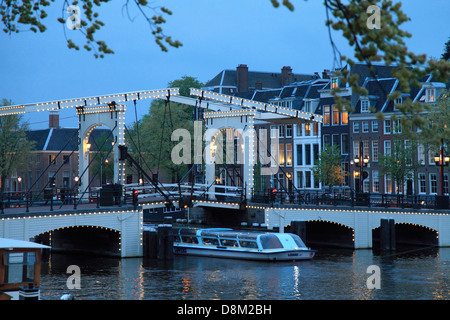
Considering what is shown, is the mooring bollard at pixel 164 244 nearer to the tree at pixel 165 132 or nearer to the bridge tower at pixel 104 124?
the bridge tower at pixel 104 124

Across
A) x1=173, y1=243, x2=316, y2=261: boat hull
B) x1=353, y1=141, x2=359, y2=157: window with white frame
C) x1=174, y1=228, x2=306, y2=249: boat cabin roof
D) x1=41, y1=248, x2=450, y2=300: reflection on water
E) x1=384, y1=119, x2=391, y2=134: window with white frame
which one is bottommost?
x1=41, y1=248, x2=450, y2=300: reflection on water

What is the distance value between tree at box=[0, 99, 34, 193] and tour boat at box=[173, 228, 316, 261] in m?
29.7

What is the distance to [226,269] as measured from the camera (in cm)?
3139

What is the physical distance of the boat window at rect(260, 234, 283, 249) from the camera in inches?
1341

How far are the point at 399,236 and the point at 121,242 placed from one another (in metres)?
18.7

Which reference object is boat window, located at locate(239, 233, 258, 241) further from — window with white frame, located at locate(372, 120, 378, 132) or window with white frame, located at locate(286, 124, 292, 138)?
window with white frame, located at locate(286, 124, 292, 138)

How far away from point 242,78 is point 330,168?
23796mm

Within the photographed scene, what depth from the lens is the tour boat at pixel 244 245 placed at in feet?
111

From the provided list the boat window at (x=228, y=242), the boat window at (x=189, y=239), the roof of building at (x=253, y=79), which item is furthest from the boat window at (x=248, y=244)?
the roof of building at (x=253, y=79)

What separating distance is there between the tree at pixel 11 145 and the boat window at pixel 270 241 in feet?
112

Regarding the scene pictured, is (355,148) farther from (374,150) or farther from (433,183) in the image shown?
(433,183)

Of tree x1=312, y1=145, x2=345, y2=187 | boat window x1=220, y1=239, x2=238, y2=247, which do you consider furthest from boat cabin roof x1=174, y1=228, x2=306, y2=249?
tree x1=312, y1=145, x2=345, y2=187

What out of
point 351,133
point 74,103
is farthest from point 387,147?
point 74,103
